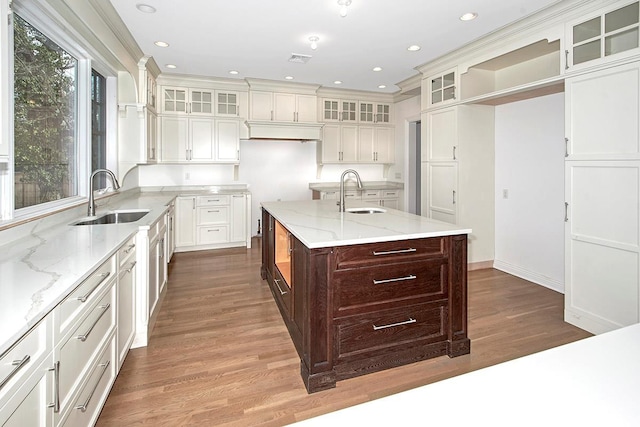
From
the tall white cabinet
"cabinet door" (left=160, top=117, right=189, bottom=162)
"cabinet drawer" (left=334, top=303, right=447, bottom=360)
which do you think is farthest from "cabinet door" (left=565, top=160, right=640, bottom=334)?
"cabinet door" (left=160, top=117, right=189, bottom=162)

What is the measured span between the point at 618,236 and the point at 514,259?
174 cm

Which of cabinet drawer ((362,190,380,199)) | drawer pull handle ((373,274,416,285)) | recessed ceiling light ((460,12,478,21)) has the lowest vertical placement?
drawer pull handle ((373,274,416,285))

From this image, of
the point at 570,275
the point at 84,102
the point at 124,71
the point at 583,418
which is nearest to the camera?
the point at 583,418

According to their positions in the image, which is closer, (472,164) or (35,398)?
(35,398)

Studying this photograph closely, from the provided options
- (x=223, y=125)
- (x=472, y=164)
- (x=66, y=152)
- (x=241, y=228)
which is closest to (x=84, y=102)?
(x=66, y=152)

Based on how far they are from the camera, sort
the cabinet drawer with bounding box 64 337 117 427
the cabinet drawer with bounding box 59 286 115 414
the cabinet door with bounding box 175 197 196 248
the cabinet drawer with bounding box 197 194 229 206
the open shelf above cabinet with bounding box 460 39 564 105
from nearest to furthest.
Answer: the cabinet drawer with bounding box 59 286 115 414
the cabinet drawer with bounding box 64 337 117 427
the open shelf above cabinet with bounding box 460 39 564 105
the cabinet door with bounding box 175 197 196 248
the cabinet drawer with bounding box 197 194 229 206

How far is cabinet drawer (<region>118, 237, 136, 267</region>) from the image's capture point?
198 centimetres

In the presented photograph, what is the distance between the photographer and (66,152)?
2.96m

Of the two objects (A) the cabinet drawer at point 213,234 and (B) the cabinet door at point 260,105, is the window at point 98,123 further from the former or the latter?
(B) the cabinet door at point 260,105

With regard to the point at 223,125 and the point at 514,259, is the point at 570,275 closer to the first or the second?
the point at 514,259

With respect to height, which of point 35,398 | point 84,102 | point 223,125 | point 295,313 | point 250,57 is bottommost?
point 295,313

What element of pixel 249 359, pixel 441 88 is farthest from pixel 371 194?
pixel 249 359

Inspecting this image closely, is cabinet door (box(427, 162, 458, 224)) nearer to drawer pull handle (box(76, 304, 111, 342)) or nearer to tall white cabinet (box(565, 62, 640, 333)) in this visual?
tall white cabinet (box(565, 62, 640, 333))

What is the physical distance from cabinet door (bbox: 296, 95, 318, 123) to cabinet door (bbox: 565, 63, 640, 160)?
3.78 m
